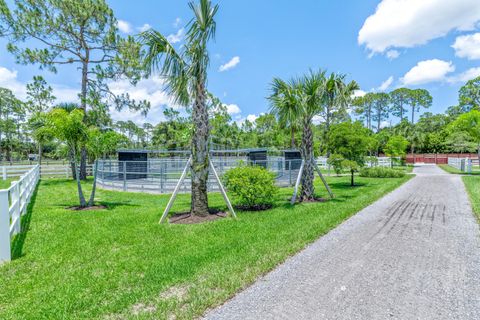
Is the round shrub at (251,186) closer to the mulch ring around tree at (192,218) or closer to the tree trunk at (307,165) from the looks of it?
the mulch ring around tree at (192,218)

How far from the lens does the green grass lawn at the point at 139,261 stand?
9.37 feet

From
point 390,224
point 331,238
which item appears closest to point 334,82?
point 390,224

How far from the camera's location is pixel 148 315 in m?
2.61

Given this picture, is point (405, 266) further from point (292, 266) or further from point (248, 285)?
point (248, 285)

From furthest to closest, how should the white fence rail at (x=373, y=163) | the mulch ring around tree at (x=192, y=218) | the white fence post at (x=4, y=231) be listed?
the white fence rail at (x=373, y=163)
the mulch ring around tree at (x=192, y=218)
the white fence post at (x=4, y=231)

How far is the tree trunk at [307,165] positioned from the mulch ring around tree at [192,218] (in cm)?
332

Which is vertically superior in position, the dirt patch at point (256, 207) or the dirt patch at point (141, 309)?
the dirt patch at point (141, 309)

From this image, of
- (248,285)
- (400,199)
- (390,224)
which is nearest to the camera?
(248,285)

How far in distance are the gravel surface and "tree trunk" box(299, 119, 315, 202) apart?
3405 millimetres

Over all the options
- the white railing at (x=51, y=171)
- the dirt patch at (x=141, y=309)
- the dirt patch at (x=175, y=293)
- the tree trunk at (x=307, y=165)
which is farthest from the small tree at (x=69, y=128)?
the white railing at (x=51, y=171)

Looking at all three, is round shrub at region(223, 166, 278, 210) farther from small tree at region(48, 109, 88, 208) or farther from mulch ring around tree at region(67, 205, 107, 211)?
small tree at region(48, 109, 88, 208)

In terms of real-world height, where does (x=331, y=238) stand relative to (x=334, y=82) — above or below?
below

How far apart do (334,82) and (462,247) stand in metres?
6.45

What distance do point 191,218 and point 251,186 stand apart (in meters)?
1.81
